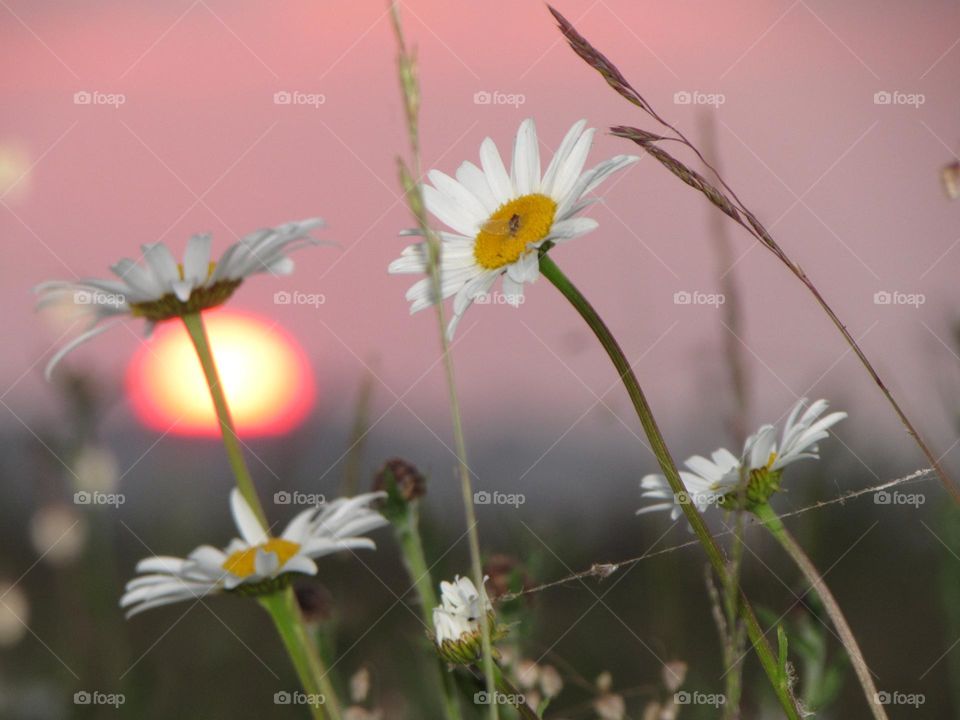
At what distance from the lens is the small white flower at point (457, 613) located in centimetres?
71

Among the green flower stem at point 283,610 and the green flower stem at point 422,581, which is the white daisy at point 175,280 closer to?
the green flower stem at point 283,610

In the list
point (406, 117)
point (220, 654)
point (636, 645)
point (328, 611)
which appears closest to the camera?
point (406, 117)

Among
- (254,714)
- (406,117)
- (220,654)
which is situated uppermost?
(406,117)

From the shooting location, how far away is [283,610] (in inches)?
28.0

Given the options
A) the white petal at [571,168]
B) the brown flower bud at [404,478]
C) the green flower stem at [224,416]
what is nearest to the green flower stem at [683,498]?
the white petal at [571,168]

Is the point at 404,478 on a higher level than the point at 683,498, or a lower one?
higher

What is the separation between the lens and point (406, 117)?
1.81ft

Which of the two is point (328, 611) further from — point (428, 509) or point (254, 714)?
point (254, 714)

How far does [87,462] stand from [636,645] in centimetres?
117

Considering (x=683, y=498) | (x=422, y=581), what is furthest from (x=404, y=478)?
(x=683, y=498)

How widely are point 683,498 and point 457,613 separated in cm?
21

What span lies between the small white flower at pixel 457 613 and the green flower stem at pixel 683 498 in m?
0.16

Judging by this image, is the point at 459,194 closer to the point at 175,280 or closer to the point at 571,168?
the point at 571,168

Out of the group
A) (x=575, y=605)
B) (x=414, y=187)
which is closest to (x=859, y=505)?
(x=575, y=605)
